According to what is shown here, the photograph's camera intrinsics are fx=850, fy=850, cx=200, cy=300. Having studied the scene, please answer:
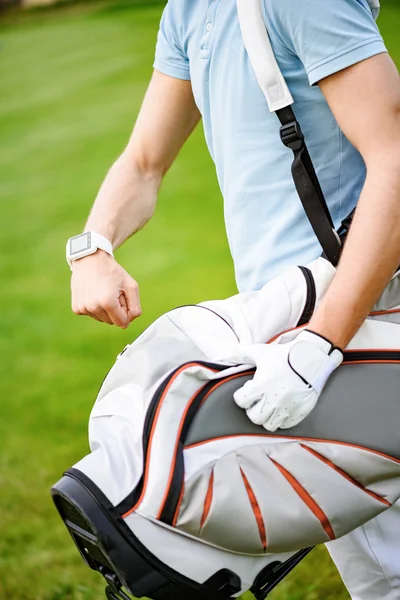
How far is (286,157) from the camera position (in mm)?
1309

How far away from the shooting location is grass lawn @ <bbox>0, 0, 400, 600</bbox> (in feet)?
9.29

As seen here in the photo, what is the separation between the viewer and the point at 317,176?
130 centimetres

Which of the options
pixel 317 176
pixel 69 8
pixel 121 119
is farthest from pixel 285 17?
pixel 69 8

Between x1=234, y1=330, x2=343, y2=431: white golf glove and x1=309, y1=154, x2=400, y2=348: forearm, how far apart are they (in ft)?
0.10

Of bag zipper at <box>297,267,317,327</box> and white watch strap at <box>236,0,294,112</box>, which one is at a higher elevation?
white watch strap at <box>236,0,294,112</box>

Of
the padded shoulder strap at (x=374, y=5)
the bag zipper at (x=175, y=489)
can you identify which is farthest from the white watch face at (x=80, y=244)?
the padded shoulder strap at (x=374, y=5)

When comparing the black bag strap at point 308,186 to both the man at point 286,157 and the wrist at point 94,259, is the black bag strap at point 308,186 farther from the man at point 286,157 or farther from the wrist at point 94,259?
the wrist at point 94,259

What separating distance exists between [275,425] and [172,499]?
164 millimetres

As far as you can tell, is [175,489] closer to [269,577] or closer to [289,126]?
[269,577]

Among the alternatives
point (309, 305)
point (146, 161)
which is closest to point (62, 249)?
point (146, 161)

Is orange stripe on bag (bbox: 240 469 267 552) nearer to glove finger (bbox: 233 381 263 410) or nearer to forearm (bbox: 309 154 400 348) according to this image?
glove finger (bbox: 233 381 263 410)

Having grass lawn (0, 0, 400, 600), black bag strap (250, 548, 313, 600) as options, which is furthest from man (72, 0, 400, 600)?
grass lawn (0, 0, 400, 600)

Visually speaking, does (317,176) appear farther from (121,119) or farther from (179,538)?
(121,119)

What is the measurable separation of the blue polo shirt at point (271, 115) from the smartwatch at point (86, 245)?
0.22 metres
